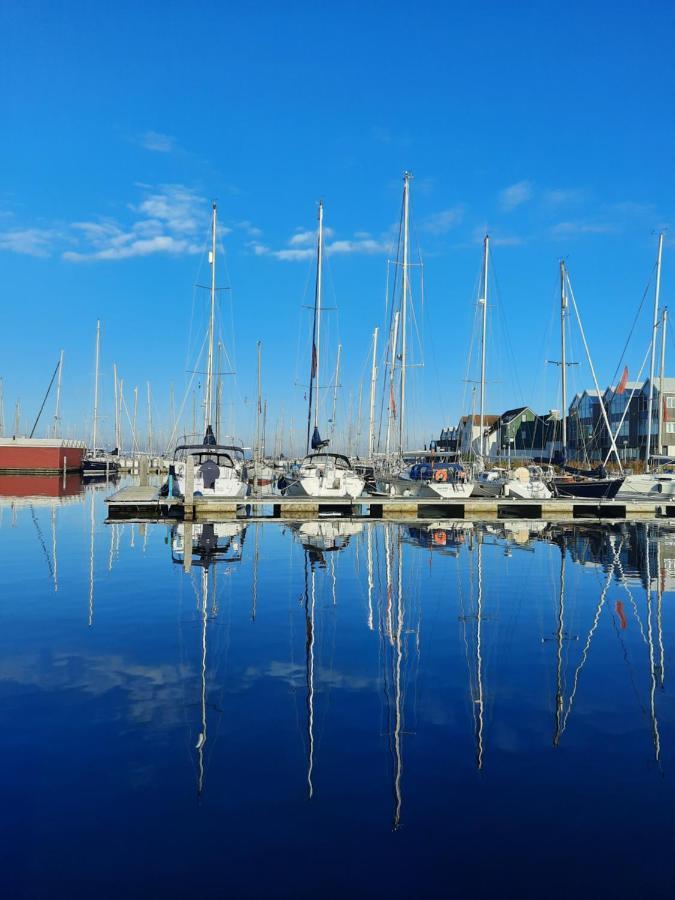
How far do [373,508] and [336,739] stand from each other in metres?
28.7

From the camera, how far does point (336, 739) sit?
336 inches

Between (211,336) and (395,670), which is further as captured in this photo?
(211,336)

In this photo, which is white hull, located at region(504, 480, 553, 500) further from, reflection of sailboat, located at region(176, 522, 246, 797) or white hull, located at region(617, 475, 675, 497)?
reflection of sailboat, located at region(176, 522, 246, 797)

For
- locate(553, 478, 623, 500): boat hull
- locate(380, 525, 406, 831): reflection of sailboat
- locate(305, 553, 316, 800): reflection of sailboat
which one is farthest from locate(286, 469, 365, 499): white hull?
locate(380, 525, 406, 831): reflection of sailboat

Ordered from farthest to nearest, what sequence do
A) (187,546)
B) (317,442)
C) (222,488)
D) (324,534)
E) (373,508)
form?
(317,442) < (373,508) < (222,488) < (324,534) < (187,546)

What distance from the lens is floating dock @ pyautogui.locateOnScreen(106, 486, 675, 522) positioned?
33.9 metres

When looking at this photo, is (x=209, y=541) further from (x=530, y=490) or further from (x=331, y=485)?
(x=530, y=490)

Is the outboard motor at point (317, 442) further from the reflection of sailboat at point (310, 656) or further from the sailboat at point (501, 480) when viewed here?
the reflection of sailboat at point (310, 656)

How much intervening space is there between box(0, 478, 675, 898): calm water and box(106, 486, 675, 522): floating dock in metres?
15.7

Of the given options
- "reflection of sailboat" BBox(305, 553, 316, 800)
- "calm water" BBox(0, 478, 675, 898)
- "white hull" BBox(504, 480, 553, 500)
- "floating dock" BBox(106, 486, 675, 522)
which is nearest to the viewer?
"calm water" BBox(0, 478, 675, 898)

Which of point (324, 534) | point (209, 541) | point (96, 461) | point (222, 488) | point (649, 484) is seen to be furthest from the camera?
point (96, 461)

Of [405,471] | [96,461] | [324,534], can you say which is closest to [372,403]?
[405,471]

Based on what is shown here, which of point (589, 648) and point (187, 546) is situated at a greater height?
point (187, 546)

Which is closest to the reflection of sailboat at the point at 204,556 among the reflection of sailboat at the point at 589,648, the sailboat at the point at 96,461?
the reflection of sailboat at the point at 589,648
